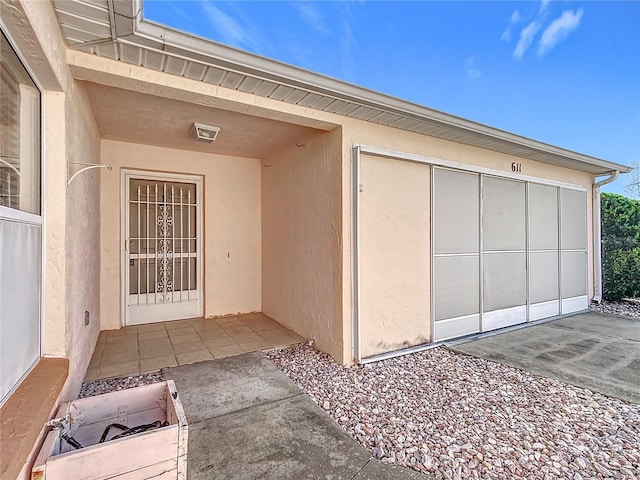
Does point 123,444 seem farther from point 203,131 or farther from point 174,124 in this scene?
point 174,124

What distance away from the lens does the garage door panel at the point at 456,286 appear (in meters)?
4.34

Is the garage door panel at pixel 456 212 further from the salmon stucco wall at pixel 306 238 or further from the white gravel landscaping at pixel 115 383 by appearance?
the white gravel landscaping at pixel 115 383

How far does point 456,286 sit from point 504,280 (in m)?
1.15

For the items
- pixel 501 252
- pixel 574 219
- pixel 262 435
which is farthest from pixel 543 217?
pixel 262 435

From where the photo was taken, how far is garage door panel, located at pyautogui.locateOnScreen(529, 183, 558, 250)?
545 cm

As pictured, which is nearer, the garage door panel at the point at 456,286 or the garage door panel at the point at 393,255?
the garage door panel at the point at 393,255

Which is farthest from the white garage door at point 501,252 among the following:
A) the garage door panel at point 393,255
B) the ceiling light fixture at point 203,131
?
the ceiling light fixture at point 203,131

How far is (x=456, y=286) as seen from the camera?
4504 mm

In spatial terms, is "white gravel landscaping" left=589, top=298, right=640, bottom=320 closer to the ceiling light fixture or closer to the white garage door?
the white garage door

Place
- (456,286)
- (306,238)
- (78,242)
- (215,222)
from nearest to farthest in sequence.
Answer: (78,242) < (306,238) < (456,286) < (215,222)

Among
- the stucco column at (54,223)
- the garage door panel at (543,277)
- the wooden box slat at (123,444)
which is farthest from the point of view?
the garage door panel at (543,277)

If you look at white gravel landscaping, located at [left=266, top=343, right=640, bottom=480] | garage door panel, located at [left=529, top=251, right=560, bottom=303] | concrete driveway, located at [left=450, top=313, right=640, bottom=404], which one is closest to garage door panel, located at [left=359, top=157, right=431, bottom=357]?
white gravel landscaping, located at [left=266, top=343, right=640, bottom=480]

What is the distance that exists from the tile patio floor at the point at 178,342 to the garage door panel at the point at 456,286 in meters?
2.07

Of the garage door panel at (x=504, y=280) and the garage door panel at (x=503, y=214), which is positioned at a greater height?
the garage door panel at (x=503, y=214)
